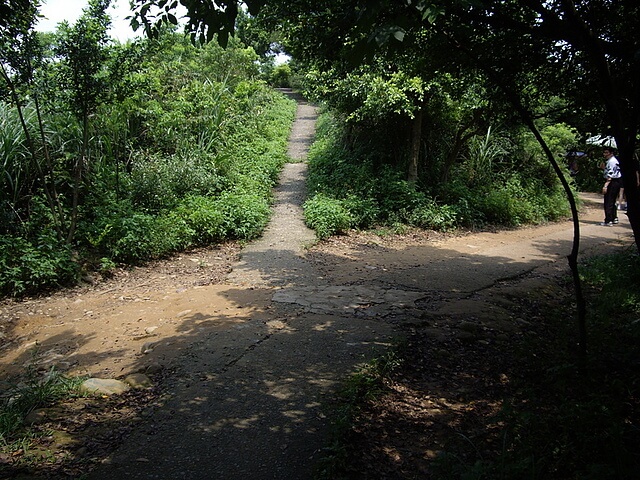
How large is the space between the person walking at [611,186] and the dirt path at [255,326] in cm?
167

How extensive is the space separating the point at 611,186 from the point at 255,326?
8.82 metres

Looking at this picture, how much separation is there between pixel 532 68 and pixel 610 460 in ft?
10.2

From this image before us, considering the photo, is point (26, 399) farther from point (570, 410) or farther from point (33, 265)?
point (570, 410)

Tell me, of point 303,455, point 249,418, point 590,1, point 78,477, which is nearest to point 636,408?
point 303,455

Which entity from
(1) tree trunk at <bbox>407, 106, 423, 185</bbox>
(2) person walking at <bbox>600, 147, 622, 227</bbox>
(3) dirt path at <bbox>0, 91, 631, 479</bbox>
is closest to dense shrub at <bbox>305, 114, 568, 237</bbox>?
(1) tree trunk at <bbox>407, 106, 423, 185</bbox>

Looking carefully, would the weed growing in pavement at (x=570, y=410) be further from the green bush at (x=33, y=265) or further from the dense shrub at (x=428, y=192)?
the green bush at (x=33, y=265)

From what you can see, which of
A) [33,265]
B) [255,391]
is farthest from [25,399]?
[33,265]

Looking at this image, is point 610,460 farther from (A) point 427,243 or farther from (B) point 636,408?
(A) point 427,243

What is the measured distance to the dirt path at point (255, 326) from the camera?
2.82 m

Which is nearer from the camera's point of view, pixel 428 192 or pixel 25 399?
pixel 25 399

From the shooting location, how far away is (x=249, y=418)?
3078 millimetres

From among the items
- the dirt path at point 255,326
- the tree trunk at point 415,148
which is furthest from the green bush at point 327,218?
the tree trunk at point 415,148

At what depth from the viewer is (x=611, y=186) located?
9930 millimetres

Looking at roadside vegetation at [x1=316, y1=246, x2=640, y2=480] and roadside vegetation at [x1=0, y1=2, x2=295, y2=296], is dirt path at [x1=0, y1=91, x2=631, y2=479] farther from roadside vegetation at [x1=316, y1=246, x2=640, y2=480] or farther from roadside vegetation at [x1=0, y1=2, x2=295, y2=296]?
roadside vegetation at [x1=0, y1=2, x2=295, y2=296]
